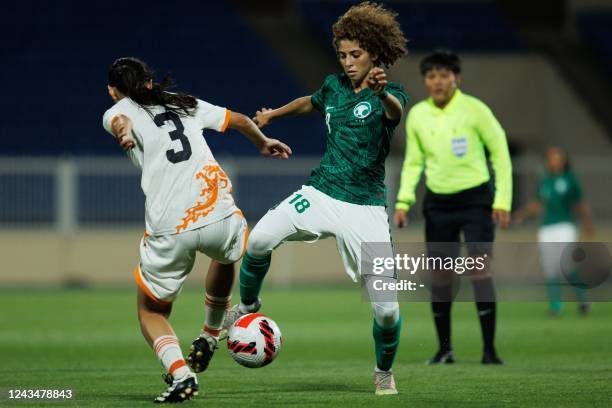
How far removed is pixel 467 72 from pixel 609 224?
5.15 metres

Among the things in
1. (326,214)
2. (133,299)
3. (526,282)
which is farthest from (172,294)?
(526,282)

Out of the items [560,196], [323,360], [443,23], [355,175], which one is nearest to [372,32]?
[355,175]

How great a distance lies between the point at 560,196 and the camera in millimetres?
16656

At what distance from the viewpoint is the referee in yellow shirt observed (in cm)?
988

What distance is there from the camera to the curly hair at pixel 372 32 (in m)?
7.47

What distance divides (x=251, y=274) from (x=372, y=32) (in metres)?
1.72

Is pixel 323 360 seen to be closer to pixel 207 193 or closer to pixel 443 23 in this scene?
pixel 207 193

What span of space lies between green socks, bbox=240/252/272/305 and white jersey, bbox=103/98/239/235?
54 centimetres

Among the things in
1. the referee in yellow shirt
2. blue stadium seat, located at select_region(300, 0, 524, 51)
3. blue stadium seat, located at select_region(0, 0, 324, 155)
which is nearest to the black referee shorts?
the referee in yellow shirt

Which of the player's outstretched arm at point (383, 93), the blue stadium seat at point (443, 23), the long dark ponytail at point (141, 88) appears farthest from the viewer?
the blue stadium seat at point (443, 23)

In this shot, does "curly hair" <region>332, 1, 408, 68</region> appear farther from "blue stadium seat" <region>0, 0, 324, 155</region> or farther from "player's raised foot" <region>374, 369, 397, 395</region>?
"blue stadium seat" <region>0, 0, 324, 155</region>

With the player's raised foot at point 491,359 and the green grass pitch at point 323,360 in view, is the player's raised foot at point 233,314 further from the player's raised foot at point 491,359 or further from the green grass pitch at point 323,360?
the player's raised foot at point 491,359

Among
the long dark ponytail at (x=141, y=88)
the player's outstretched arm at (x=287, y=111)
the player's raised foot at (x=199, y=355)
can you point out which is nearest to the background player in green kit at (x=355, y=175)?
the player's outstretched arm at (x=287, y=111)

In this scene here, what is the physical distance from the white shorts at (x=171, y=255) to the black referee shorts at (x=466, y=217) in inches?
114
